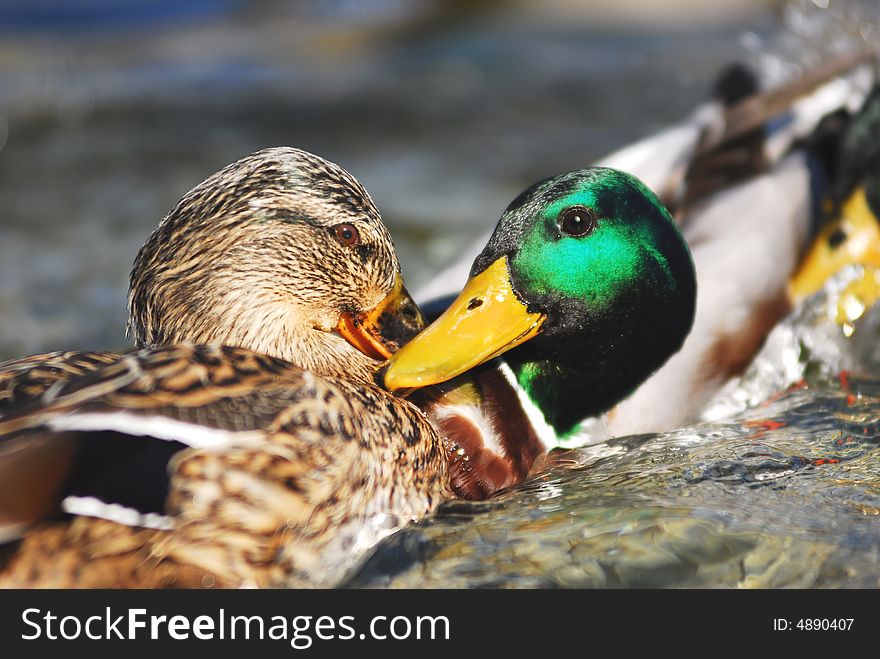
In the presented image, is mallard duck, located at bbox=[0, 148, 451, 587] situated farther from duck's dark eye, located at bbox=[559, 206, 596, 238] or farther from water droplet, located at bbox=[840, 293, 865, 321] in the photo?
water droplet, located at bbox=[840, 293, 865, 321]

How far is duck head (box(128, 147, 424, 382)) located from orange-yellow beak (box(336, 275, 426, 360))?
0.06 meters

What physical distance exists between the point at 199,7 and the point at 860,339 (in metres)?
9.90

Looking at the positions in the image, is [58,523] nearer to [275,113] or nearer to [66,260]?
[66,260]

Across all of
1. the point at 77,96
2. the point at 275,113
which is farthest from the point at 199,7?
the point at 275,113

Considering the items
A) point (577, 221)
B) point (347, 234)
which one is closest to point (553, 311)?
point (577, 221)

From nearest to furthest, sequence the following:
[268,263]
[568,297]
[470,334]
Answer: [268,263], [470,334], [568,297]

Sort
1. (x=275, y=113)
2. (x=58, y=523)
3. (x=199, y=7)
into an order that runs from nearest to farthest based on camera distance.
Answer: (x=58, y=523), (x=275, y=113), (x=199, y=7)

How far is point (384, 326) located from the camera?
11.7 feet

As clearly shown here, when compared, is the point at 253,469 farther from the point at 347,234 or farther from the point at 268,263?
the point at 347,234

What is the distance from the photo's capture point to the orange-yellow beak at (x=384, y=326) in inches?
139

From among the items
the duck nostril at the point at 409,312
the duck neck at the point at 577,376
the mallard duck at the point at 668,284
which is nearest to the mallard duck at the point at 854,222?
the mallard duck at the point at 668,284

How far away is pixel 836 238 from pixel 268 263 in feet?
8.75
